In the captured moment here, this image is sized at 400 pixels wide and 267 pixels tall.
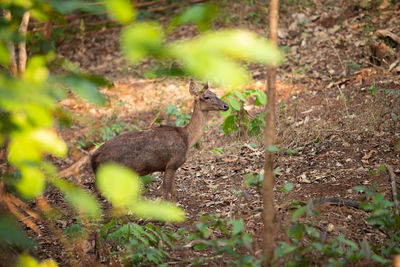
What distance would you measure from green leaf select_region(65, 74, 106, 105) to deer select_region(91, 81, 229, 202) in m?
4.16

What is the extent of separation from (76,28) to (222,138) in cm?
953

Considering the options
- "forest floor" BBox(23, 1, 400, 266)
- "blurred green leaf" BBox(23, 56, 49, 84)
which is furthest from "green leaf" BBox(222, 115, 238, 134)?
"blurred green leaf" BBox(23, 56, 49, 84)

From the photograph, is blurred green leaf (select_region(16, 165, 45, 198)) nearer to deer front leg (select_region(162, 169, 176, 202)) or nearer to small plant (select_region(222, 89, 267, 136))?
deer front leg (select_region(162, 169, 176, 202))

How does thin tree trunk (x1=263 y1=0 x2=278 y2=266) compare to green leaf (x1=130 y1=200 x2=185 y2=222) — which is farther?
thin tree trunk (x1=263 y1=0 x2=278 y2=266)

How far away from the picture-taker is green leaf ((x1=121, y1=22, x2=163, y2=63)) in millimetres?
1333

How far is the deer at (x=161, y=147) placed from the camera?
5.81 m

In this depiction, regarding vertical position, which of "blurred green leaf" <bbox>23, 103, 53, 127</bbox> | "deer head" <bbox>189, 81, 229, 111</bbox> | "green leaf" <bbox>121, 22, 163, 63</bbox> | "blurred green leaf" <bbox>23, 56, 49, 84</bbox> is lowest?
"deer head" <bbox>189, 81, 229, 111</bbox>

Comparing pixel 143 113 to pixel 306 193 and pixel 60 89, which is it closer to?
pixel 306 193

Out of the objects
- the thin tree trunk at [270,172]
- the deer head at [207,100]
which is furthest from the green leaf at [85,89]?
the deer head at [207,100]

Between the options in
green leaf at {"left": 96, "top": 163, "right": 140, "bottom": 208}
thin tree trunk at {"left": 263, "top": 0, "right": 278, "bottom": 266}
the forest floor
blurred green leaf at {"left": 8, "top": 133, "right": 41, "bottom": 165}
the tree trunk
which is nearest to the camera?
green leaf at {"left": 96, "top": 163, "right": 140, "bottom": 208}

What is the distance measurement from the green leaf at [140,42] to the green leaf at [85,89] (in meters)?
0.22

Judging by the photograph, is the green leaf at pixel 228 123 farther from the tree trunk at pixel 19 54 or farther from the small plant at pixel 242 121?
the tree trunk at pixel 19 54

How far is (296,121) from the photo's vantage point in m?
8.27

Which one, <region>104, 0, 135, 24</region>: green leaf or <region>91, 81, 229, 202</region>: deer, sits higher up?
<region>104, 0, 135, 24</region>: green leaf
